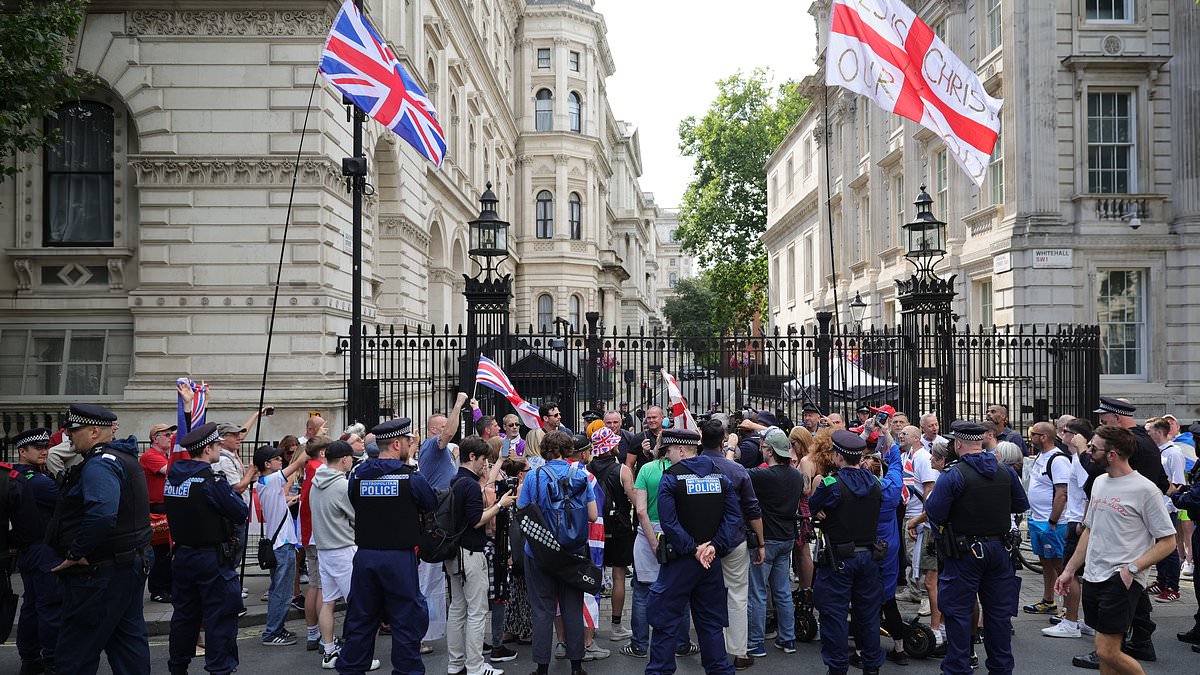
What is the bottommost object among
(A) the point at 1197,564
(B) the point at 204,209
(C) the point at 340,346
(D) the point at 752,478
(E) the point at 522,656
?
(E) the point at 522,656

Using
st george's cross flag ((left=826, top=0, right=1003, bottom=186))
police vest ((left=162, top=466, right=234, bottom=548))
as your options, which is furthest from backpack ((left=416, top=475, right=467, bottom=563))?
st george's cross flag ((left=826, top=0, right=1003, bottom=186))

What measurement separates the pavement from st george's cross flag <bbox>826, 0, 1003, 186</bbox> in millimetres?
6529

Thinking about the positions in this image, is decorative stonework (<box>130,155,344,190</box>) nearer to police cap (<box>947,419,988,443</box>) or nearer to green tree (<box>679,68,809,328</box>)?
police cap (<box>947,419,988,443</box>)

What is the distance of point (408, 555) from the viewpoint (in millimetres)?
6602

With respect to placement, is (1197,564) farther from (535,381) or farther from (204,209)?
(204,209)

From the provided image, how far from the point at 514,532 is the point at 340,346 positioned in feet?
32.8

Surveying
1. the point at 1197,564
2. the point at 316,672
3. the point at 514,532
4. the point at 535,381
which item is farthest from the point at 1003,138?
the point at 316,672

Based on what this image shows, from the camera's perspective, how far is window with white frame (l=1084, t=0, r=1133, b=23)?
2080 centimetres

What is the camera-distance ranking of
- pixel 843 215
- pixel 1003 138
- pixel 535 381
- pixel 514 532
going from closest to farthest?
1. pixel 514 532
2. pixel 535 381
3. pixel 1003 138
4. pixel 843 215

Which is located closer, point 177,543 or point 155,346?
point 177,543

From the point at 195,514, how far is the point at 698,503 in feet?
12.7

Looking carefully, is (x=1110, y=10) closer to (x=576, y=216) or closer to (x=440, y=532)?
(x=440, y=532)

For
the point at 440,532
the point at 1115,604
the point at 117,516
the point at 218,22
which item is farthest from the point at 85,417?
the point at 218,22

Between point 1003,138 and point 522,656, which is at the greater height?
point 1003,138
